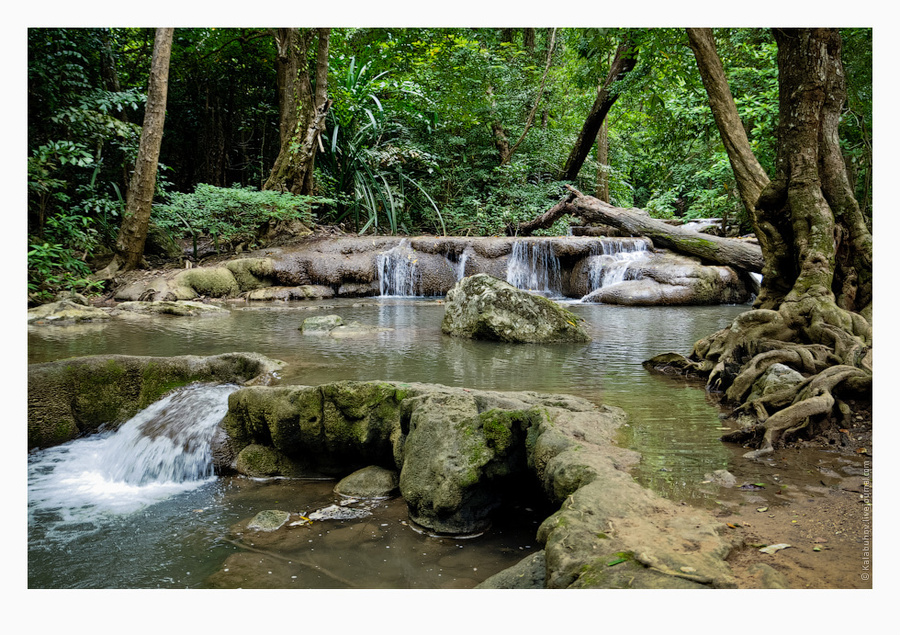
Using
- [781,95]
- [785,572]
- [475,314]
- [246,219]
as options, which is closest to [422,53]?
[246,219]

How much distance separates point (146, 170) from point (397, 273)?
16.9 feet

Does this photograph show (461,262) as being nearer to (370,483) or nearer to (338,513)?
(370,483)

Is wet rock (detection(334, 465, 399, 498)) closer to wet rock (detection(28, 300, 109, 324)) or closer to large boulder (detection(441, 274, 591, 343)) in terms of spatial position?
large boulder (detection(441, 274, 591, 343))

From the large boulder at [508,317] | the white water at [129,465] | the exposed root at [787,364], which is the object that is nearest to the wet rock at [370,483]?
the white water at [129,465]

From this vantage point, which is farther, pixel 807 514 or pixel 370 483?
pixel 370 483

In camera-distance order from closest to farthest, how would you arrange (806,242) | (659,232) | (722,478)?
(722,478) → (806,242) → (659,232)

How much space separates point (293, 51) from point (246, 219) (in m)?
3.79

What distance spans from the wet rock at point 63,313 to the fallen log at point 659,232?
991 cm

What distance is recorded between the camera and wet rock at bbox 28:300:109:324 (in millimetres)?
8055

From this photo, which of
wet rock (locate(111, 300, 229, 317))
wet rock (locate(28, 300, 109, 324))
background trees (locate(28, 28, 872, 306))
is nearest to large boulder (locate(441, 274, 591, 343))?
wet rock (locate(111, 300, 229, 317))

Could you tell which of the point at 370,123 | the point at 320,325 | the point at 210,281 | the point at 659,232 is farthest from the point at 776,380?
the point at 370,123

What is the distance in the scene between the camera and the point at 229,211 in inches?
500

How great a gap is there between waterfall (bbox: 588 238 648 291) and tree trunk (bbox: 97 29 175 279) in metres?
8.94

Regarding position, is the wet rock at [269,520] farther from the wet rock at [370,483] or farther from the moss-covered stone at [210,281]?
the moss-covered stone at [210,281]
